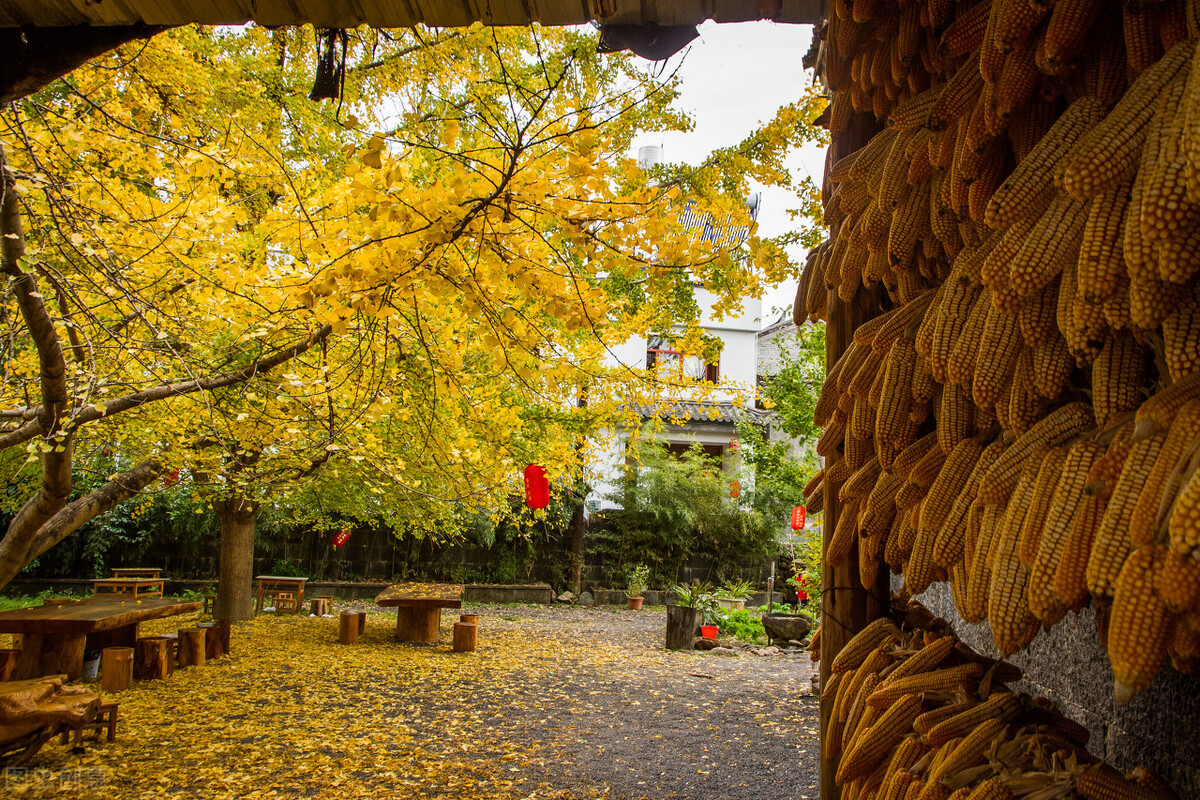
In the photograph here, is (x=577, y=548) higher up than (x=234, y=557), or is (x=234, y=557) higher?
(x=234, y=557)

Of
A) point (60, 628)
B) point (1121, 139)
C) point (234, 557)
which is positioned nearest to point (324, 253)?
point (1121, 139)

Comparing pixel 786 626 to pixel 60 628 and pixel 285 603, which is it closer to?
pixel 285 603

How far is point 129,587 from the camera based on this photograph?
1116cm

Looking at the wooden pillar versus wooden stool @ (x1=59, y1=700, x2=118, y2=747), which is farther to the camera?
wooden stool @ (x1=59, y1=700, x2=118, y2=747)

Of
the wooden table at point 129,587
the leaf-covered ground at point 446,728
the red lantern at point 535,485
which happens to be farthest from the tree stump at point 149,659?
the wooden table at point 129,587

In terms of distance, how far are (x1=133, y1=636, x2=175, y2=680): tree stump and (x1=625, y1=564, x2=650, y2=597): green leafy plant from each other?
977 cm

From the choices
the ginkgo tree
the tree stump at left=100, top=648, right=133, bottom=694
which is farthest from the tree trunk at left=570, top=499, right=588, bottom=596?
the tree stump at left=100, top=648, right=133, bottom=694

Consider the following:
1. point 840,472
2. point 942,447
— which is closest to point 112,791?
point 840,472

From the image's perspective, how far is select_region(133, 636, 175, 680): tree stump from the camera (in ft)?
22.9

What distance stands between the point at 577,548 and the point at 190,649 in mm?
8878

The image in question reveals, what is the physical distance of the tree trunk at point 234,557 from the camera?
9.52 m

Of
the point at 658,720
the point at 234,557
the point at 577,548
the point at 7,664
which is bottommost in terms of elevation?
the point at 658,720

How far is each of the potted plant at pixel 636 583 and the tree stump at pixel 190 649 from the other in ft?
29.2

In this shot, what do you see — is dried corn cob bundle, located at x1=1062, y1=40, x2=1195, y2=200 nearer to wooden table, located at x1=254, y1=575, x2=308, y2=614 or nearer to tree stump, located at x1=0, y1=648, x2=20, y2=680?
tree stump, located at x1=0, y1=648, x2=20, y2=680
